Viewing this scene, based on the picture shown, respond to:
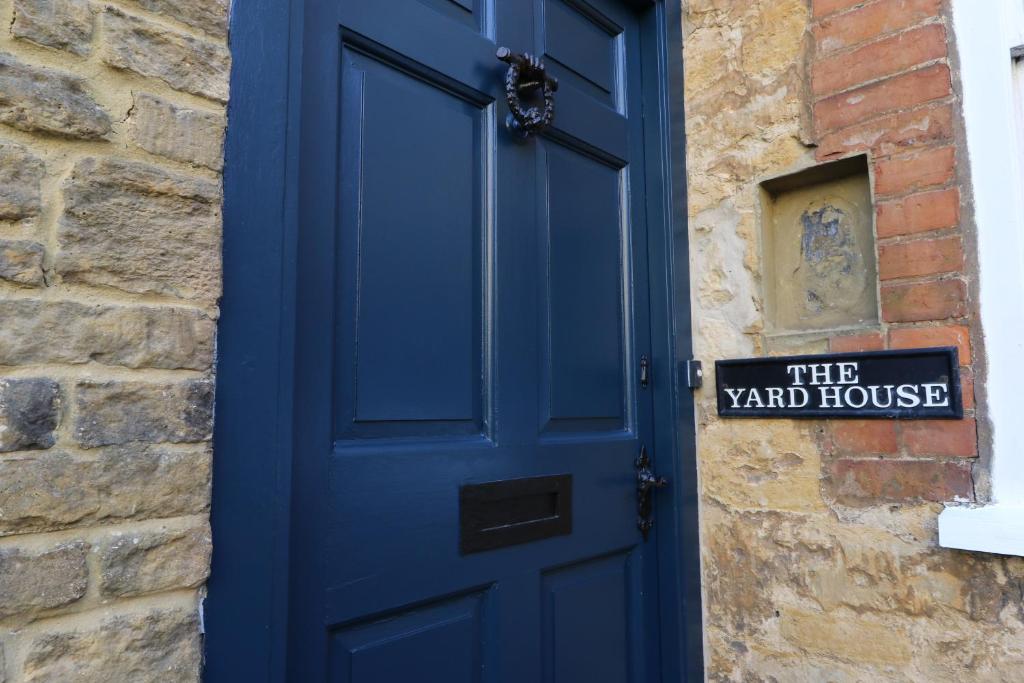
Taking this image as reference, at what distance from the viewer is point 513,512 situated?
1564mm

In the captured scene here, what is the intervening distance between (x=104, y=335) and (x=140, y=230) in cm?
16

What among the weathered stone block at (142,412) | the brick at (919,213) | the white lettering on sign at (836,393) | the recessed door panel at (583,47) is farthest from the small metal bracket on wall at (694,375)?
the weathered stone block at (142,412)

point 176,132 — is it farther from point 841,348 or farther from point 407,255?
point 841,348

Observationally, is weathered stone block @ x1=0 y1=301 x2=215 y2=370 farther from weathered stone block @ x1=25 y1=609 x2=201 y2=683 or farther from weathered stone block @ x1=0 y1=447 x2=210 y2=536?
weathered stone block @ x1=25 y1=609 x2=201 y2=683

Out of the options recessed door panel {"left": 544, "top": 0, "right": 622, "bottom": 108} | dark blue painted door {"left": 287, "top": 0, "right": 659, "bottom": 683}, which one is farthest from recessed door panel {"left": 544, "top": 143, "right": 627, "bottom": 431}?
recessed door panel {"left": 544, "top": 0, "right": 622, "bottom": 108}

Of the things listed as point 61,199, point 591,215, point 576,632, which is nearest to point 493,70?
point 591,215

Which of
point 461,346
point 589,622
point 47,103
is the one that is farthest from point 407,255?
point 589,622

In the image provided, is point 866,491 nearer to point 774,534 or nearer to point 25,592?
point 774,534

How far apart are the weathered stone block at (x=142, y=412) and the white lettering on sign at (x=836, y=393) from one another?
1303mm

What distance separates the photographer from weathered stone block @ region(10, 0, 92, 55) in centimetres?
89

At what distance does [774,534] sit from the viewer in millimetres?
1710

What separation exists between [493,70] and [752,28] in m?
0.76

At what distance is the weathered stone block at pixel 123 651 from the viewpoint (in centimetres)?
85

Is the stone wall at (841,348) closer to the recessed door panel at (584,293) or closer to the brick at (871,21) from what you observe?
the brick at (871,21)
